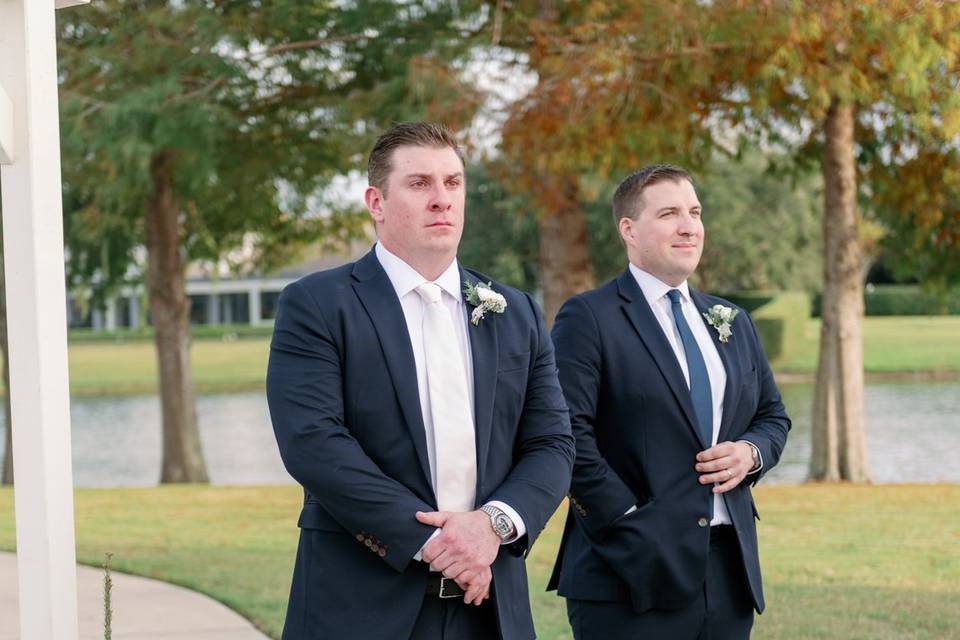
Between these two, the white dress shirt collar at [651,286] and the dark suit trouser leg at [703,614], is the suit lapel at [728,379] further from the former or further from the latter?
the dark suit trouser leg at [703,614]

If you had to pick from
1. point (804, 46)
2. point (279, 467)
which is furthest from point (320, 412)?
point (279, 467)

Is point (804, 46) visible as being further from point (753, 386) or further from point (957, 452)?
point (957, 452)

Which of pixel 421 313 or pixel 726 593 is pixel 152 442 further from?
pixel 421 313

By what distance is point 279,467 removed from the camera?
68.3 feet

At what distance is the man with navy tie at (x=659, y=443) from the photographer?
3471mm

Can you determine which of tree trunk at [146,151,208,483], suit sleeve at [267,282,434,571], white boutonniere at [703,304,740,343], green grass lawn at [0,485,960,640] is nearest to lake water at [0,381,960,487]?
tree trunk at [146,151,208,483]

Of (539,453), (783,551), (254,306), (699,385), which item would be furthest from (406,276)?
(254,306)

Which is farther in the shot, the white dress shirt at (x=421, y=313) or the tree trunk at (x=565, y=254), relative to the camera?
the tree trunk at (x=565, y=254)

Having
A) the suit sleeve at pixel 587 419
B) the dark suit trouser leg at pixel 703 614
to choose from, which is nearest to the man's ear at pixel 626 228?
the suit sleeve at pixel 587 419

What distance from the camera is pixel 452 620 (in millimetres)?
2875

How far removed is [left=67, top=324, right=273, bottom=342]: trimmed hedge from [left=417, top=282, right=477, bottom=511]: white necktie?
70.9 m

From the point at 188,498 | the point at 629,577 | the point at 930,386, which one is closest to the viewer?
the point at 629,577

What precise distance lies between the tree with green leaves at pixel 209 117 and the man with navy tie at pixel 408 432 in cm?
796

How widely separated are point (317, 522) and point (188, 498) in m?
9.09
